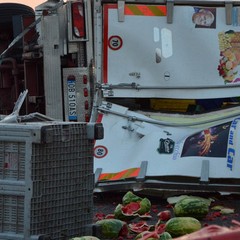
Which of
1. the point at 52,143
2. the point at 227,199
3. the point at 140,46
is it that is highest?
the point at 140,46

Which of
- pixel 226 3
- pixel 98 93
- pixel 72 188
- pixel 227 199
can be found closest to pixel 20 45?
pixel 98 93

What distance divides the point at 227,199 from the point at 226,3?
7.15 feet

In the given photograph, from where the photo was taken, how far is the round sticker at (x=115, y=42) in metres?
8.84

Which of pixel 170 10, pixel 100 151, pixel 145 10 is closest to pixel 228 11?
pixel 170 10

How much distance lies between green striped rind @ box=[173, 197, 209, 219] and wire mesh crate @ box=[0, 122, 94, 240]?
3.56 feet

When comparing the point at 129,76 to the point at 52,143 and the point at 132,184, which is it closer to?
the point at 132,184

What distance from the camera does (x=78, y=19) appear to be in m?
9.41

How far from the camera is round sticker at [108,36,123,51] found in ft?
29.0

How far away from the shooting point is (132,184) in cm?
771

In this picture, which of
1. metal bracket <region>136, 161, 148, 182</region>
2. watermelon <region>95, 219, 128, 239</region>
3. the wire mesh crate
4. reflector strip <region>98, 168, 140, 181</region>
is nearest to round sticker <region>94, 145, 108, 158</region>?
reflector strip <region>98, 168, 140, 181</region>

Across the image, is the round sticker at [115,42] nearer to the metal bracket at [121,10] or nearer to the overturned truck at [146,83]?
the overturned truck at [146,83]

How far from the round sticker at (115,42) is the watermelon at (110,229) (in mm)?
3070

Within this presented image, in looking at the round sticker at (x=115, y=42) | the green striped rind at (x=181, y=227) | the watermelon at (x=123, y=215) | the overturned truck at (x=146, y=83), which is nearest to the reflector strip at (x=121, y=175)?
the overturned truck at (x=146, y=83)

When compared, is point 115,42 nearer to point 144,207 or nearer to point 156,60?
point 156,60
